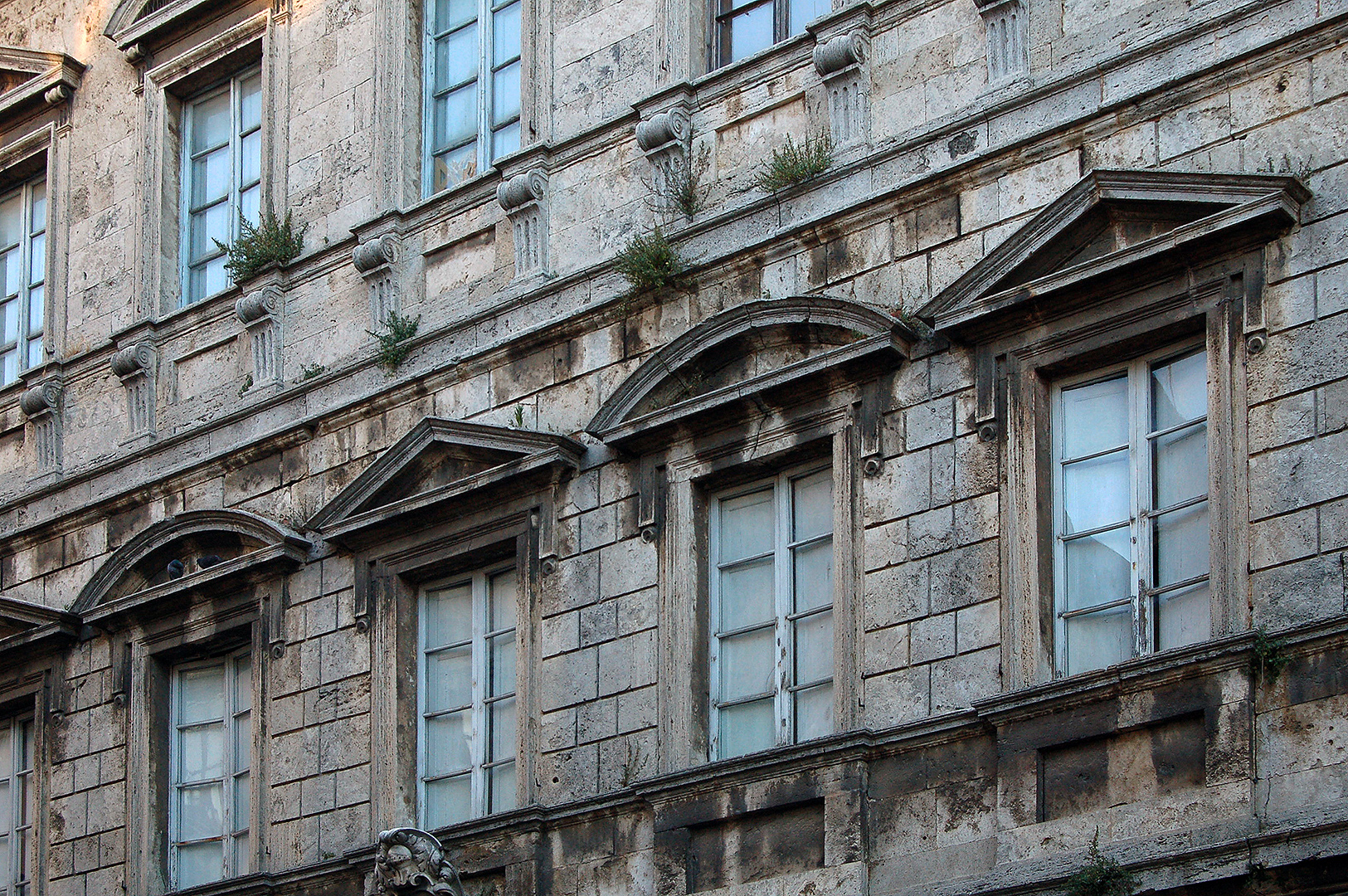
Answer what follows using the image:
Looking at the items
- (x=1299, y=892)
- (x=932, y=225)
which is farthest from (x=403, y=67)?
(x=1299, y=892)

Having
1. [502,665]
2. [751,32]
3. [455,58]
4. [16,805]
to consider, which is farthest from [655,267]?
[16,805]

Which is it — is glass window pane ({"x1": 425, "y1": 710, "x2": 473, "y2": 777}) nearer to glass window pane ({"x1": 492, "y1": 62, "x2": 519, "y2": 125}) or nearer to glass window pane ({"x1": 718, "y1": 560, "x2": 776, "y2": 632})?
glass window pane ({"x1": 718, "y1": 560, "x2": 776, "y2": 632})

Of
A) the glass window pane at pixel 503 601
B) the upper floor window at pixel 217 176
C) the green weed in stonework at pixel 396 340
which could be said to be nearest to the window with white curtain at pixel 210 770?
the glass window pane at pixel 503 601

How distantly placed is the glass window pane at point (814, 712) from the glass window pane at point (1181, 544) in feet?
6.10

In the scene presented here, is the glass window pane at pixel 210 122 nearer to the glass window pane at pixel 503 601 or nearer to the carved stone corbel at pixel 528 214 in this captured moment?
the carved stone corbel at pixel 528 214

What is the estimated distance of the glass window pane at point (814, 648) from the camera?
39.2ft

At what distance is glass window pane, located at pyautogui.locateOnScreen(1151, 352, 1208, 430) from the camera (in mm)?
10883

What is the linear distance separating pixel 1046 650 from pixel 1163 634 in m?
0.55

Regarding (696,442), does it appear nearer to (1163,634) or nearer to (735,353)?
(735,353)

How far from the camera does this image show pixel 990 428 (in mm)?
11383

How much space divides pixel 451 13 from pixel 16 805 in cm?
584

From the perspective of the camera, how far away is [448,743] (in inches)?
532

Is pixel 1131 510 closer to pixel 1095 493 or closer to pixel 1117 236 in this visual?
pixel 1095 493

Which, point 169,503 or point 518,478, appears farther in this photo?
point 169,503
